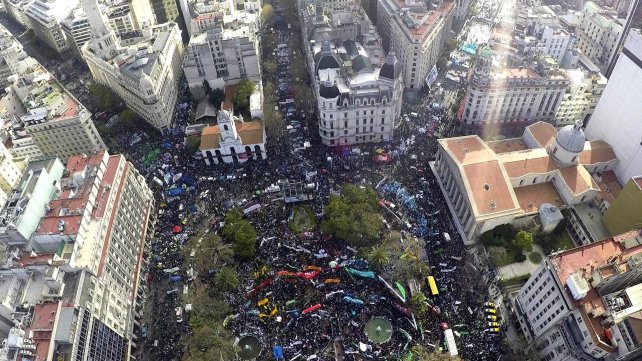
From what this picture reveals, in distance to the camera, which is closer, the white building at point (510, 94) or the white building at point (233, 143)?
the white building at point (233, 143)

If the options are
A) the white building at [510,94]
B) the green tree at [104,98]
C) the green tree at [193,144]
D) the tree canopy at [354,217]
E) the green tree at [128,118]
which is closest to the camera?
the tree canopy at [354,217]

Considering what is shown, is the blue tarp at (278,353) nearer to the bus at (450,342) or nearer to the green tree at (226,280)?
the green tree at (226,280)

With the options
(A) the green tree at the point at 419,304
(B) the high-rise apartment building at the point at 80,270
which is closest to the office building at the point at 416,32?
(A) the green tree at the point at 419,304

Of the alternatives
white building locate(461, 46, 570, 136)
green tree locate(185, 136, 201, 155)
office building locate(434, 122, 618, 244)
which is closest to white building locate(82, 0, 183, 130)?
green tree locate(185, 136, 201, 155)

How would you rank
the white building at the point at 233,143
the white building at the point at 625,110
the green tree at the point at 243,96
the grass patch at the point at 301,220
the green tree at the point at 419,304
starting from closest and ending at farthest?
the green tree at the point at 419,304 → the white building at the point at 625,110 → the grass patch at the point at 301,220 → the white building at the point at 233,143 → the green tree at the point at 243,96

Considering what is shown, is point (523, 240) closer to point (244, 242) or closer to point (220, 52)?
point (244, 242)

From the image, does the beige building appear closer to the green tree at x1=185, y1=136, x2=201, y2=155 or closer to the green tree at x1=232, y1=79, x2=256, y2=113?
the green tree at x1=185, y1=136, x2=201, y2=155

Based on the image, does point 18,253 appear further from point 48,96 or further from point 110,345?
point 48,96
